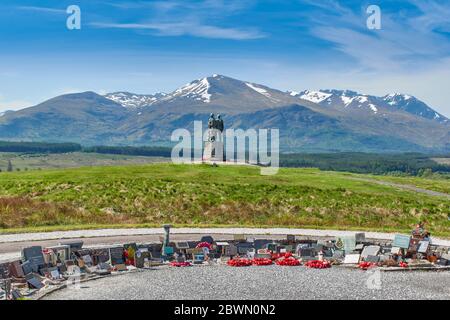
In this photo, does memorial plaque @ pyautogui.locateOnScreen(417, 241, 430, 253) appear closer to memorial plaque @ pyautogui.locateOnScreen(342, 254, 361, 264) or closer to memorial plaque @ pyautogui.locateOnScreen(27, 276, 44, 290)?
memorial plaque @ pyautogui.locateOnScreen(342, 254, 361, 264)

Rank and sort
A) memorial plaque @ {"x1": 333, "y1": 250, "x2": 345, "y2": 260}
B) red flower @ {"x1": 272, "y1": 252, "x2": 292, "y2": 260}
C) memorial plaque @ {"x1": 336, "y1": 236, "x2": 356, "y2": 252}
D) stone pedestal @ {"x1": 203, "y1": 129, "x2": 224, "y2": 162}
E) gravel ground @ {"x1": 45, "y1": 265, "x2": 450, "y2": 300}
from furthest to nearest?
stone pedestal @ {"x1": 203, "y1": 129, "x2": 224, "y2": 162} < memorial plaque @ {"x1": 336, "y1": 236, "x2": 356, "y2": 252} < memorial plaque @ {"x1": 333, "y1": 250, "x2": 345, "y2": 260} < red flower @ {"x1": 272, "y1": 252, "x2": 292, "y2": 260} < gravel ground @ {"x1": 45, "y1": 265, "x2": 450, "y2": 300}

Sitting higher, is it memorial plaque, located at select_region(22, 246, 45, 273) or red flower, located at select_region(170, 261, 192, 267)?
memorial plaque, located at select_region(22, 246, 45, 273)

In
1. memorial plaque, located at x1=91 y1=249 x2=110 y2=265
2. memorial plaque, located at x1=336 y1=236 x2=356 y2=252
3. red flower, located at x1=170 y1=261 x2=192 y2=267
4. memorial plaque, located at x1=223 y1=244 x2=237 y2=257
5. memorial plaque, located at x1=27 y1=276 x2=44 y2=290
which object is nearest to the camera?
memorial plaque, located at x1=27 y1=276 x2=44 y2=290

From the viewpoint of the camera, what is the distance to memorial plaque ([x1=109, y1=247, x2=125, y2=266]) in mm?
33562

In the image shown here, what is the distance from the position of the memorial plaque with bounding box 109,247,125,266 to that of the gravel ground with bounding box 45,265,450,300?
87.3 inches

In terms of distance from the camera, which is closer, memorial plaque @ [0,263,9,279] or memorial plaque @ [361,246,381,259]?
memorial plaque @ [0,263,9,279]

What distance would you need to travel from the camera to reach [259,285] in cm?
2905

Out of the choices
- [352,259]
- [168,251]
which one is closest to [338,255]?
[352,259]

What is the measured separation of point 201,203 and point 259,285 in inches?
1421

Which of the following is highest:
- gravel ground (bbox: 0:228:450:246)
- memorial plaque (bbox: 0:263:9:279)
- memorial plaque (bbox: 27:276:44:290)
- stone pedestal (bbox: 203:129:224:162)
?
stone pedestal (bbox: 203:129:224:162)

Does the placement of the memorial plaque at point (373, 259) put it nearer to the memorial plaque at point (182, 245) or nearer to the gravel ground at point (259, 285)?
the gravel ground at point (259, 285)

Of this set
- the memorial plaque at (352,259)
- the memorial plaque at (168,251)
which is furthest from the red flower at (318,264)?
the memorial plaque at (168,251)

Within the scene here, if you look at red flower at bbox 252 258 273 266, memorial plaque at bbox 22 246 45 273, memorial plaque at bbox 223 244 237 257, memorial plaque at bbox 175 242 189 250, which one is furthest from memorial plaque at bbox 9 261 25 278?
red flower at bbox 252 258 273 266
